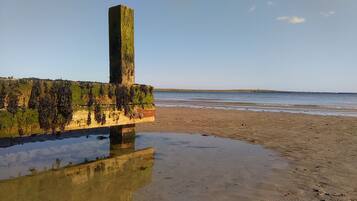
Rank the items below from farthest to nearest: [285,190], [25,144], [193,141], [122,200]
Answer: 1. [193,141]
2. [25,144]
3. [285,190]
4. [122,200]

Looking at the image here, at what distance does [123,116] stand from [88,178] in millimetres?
1950

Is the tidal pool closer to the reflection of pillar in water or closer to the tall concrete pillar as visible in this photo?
the reflection of pillar in water

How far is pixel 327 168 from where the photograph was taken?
5297 millimetres

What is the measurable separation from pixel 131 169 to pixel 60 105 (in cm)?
147

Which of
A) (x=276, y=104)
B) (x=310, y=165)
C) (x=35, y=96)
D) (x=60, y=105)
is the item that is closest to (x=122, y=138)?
Result: (x=60, y=105)

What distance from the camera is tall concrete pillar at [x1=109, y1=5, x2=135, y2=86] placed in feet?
21.1

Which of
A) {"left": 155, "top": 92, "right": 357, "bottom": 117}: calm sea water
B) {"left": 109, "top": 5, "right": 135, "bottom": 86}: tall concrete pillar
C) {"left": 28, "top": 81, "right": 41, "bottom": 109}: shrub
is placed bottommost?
{"left": 155, "top": 92, "right": 357, "bottom": 117}: calm sea water

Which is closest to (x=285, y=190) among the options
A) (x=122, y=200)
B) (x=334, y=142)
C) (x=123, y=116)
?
(x=122, y=200)

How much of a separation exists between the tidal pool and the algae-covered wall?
0.66 meters

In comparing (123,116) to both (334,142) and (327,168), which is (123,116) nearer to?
(327,168)

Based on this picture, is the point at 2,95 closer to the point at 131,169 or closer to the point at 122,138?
the point at 131,169

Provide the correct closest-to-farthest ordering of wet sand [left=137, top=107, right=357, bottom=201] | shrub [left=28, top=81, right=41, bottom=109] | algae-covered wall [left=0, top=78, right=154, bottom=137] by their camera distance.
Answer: wet sand [left=137, top=107, right=357, bottom=201] < algae-covered wall [left=0, top=78, right=154, bottom=137] < shrub [left=28, top=81, right=41, bottom=109]

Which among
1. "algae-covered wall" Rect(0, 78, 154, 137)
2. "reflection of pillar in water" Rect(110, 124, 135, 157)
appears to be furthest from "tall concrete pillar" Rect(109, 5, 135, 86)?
"reflection of pillar in water" Rect(110, 124, 135, 157)

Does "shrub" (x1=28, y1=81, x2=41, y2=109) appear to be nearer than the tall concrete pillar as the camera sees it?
Yes
